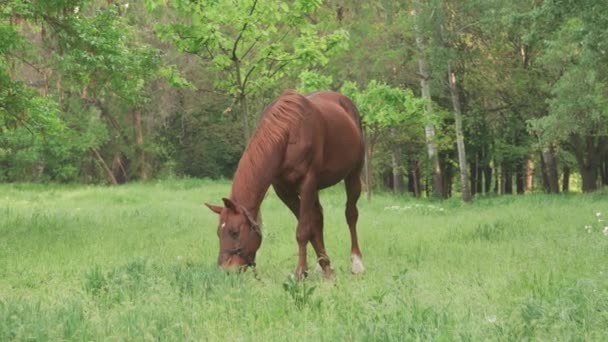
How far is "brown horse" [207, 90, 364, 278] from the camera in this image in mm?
6043

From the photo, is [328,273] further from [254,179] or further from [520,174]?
[520,174]

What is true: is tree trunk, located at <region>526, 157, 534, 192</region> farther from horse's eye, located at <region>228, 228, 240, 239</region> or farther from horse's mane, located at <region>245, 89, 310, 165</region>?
horse's eye, located at <region>228, 228, 240, 239</region>

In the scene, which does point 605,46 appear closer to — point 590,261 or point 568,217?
point 568,217

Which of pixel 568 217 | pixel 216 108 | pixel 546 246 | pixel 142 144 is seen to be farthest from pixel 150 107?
pixel 546 246

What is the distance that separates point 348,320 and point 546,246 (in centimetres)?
550

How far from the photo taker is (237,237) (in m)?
6.00

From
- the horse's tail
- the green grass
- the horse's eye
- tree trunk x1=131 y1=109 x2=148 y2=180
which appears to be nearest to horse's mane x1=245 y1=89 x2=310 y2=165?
the horse's eye

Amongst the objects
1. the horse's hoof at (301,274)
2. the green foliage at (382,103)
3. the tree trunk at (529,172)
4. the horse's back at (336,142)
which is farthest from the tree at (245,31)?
the tree trunk at (529,172)

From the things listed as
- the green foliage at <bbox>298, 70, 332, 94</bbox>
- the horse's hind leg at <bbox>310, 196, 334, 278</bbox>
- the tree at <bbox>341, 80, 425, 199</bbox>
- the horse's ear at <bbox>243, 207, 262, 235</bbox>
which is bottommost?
the horse's hind leg at <bbox>310, 196, 334, 278</bbox>

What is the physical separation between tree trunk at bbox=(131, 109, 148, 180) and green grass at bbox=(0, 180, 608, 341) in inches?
956

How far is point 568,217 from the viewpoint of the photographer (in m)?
13.1

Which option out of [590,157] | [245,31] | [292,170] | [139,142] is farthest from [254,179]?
[139,142]

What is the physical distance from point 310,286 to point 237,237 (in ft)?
3.02

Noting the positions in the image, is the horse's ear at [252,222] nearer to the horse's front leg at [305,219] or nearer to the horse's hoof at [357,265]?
the horse's front leg at [305,219]
